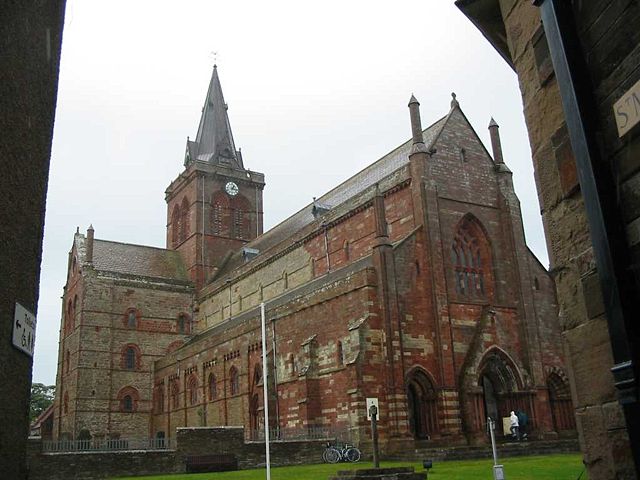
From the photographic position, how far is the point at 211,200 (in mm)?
55781

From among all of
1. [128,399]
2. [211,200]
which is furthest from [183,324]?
[211,200]

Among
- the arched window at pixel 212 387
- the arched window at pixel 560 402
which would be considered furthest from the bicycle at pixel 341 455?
the arched window at pixel 212 387

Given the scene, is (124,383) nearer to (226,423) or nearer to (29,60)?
(226,423)

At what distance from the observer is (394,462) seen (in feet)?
75.7

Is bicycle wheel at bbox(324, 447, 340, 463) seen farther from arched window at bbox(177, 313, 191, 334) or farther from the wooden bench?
arched window at bbox(177, 313, 191, 334)

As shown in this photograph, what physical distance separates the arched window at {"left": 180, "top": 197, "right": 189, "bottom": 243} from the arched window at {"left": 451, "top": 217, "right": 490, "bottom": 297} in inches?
1249

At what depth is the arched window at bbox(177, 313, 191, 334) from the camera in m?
50.6

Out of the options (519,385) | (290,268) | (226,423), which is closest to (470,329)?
(519,385)

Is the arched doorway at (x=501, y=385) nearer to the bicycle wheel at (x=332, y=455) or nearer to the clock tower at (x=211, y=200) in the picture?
the bicycle wheel at (x=332, y=455)

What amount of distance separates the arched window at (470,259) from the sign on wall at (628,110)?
26.2m

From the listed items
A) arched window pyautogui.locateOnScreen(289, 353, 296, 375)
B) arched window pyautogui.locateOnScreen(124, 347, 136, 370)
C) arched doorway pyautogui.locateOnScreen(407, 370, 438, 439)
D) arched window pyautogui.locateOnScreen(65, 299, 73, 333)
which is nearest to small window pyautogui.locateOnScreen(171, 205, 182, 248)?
arched window pyautogui.locateOnScreen(65, 299, 73, 333)

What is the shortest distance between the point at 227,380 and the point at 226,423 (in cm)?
245

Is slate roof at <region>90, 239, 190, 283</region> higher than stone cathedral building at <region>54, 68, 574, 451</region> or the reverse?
higher

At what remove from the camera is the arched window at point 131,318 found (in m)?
48.6
